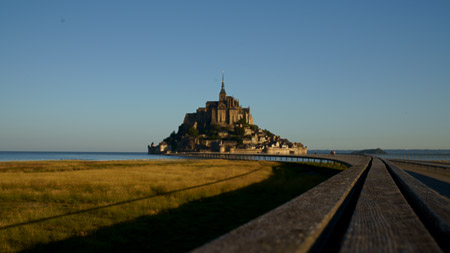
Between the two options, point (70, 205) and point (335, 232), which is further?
point (70, 205)

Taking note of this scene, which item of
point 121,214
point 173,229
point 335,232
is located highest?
point 335,232

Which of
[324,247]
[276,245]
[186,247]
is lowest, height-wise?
[186,247]

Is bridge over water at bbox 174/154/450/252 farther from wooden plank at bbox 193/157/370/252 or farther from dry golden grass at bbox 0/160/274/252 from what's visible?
dry golden grass at bbox 0/160/274/252

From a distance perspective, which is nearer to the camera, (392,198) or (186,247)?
(392,198)

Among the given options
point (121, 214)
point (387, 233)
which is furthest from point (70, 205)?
point (387, 233)

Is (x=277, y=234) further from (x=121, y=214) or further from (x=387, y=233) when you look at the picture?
(x=121, y=214)

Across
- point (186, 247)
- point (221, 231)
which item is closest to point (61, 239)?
point (186, 247)

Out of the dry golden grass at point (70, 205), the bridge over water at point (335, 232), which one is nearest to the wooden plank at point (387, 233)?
the bridge over water at point (335, 232)

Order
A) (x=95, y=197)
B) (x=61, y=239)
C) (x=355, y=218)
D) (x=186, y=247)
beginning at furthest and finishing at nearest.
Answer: (x=95, y=197) → (x=61, y=239) → (x=186, y=247) → (x=355, y=218)

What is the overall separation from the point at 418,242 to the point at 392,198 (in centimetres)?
265

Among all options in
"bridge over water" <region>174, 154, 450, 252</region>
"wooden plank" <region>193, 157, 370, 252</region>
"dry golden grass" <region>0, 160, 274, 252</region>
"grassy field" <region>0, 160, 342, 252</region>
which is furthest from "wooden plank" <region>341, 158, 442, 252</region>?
"dry golden grass" <region>0, 160, 274, 252</region>

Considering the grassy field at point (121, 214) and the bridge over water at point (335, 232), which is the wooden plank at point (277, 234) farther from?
the grassy field at point (121, 214)

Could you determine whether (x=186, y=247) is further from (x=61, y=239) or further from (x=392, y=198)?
(x=392, y=198)

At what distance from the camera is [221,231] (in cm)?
1040
